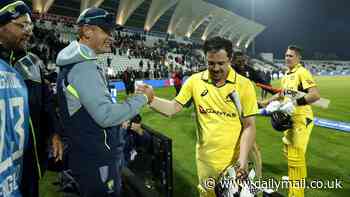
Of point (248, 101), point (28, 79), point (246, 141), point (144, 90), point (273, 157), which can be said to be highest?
point (28, 79)

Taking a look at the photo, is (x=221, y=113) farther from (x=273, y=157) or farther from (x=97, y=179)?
(x=273, y=157)

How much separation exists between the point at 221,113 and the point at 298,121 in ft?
6.90

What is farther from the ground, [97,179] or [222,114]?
[222,114]

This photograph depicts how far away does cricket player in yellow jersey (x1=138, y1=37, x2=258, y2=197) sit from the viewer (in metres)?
2.89

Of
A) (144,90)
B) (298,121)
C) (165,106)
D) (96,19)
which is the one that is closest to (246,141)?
(165,106)

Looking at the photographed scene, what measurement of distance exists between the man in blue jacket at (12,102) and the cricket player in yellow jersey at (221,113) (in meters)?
1.53

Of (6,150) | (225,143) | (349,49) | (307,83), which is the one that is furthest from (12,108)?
(349,49)

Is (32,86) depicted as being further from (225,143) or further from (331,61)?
(331,61)

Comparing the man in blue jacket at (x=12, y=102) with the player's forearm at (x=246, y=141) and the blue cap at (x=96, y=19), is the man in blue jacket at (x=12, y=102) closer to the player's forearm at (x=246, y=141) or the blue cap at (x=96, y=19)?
the blue cap at (x=96, y=19)

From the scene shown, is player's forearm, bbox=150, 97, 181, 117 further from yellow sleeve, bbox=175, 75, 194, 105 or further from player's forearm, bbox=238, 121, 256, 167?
player's forearm, bbox=238, 121, 256, 167

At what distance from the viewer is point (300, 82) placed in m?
4.61

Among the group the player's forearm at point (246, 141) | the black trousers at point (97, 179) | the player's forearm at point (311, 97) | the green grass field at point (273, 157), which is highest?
the player's forearm at point (311, 97)

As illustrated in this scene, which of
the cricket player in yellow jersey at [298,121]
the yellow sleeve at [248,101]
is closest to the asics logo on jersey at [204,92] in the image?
the yellow sleeve at [248,101]

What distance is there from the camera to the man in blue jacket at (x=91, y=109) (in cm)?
248
